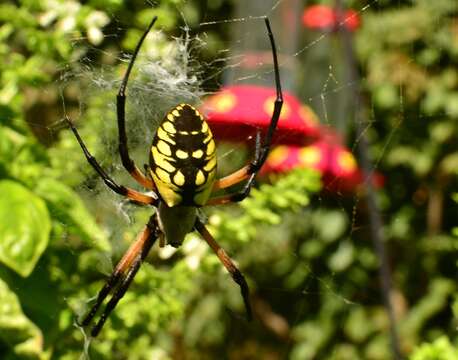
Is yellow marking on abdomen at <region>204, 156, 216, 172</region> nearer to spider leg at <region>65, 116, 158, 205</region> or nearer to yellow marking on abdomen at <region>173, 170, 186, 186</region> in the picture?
yellow marking on abdomen at <region>173, 170, 186, 186</region>

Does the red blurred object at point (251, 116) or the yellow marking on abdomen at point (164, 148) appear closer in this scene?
the yellow marking on abdomen at point (164, 148)

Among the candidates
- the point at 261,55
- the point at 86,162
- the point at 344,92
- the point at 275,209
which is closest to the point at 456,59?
the point at 344,92

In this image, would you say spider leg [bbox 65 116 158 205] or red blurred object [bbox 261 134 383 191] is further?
red blurred object [bbox 261 134 383 191]

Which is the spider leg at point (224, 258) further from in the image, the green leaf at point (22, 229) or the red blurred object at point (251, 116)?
the green leaf at point (22, 229)

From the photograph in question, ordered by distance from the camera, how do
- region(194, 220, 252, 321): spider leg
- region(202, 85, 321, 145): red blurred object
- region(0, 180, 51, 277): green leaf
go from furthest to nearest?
region(202, 85, 321, 145): red blurred object
region(194, 220, 252, 321): spider leg
region(0, 180, 51, 277): green leaf

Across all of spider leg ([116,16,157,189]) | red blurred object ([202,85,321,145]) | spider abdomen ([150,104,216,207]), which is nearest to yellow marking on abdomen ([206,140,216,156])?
spider abdomen ([150,104,216,207])

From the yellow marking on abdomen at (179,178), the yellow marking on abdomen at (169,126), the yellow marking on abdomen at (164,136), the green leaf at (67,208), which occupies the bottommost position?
the green leaf at (67,208)

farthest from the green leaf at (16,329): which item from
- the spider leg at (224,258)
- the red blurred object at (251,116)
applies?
the red blurred object at (251,116)
